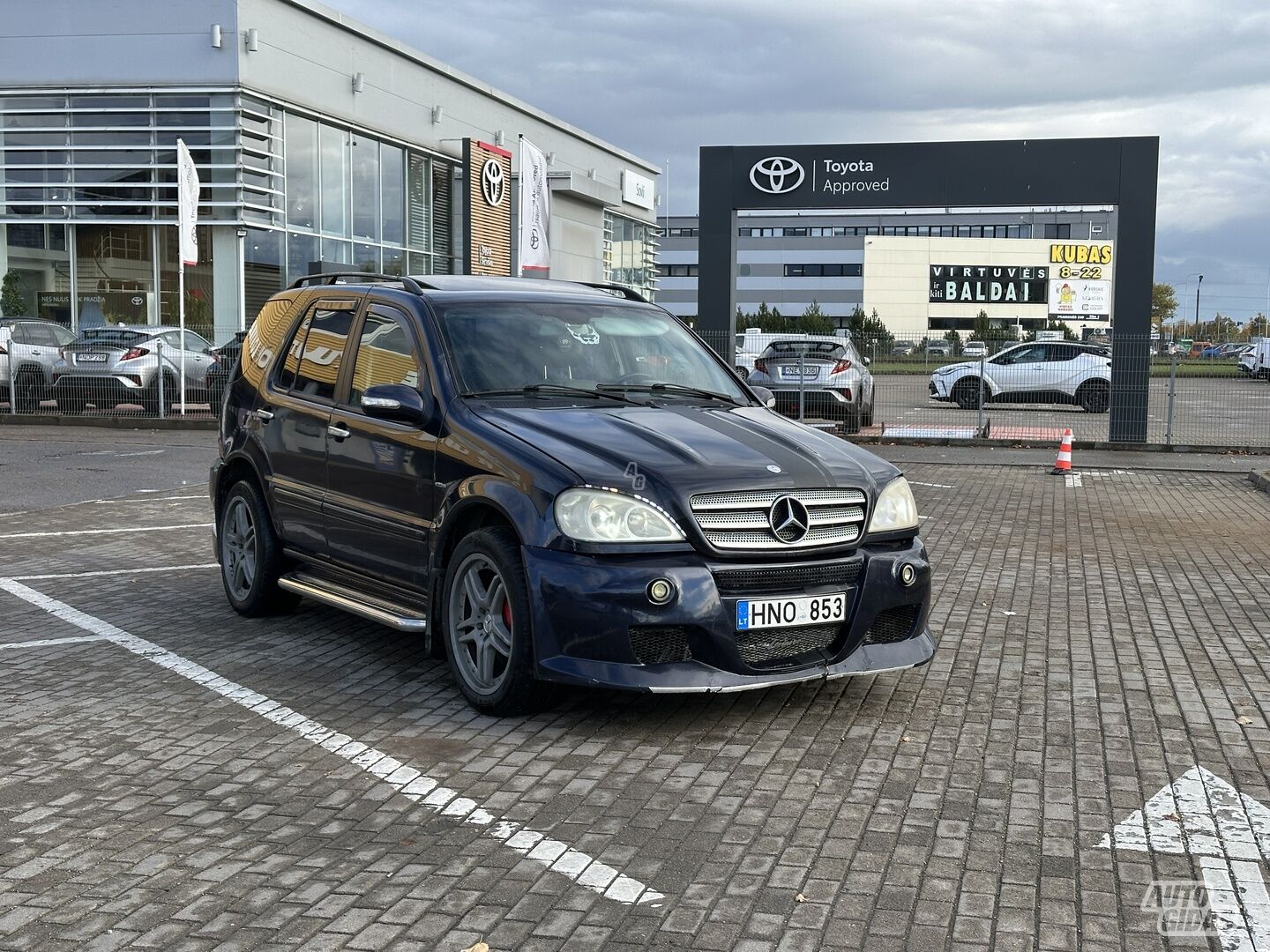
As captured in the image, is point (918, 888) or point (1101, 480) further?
point (1101, 480)

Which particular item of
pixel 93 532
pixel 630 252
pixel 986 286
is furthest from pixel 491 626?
pixel 986 286

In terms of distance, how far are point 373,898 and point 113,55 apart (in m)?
27.5

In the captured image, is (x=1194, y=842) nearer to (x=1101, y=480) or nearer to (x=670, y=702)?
(x=670, y=702)

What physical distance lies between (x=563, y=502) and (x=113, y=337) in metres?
20.1

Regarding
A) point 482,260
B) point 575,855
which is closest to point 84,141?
point 482,260

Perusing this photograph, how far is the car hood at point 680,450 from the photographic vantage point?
5273mm

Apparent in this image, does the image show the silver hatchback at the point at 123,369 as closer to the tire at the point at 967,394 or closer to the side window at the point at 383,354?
the tire at the point at 967,394

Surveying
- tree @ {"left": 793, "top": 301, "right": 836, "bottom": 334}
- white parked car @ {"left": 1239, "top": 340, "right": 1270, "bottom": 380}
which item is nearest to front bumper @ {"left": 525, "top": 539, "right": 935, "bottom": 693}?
white parked car @ {"left": 1239, "top": 340, "right": 1270, "bottom": 380}

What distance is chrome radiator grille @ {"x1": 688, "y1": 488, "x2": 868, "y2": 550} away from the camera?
5.25m

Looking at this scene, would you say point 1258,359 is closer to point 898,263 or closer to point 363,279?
point 363,279

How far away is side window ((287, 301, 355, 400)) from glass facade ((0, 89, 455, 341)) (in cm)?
2087

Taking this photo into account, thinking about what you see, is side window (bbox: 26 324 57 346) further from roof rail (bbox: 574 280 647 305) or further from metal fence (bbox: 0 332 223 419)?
roof rail (bbox: 574 280 647 305)

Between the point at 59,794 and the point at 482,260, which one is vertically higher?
the point at 482,260

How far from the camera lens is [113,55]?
27656mm
